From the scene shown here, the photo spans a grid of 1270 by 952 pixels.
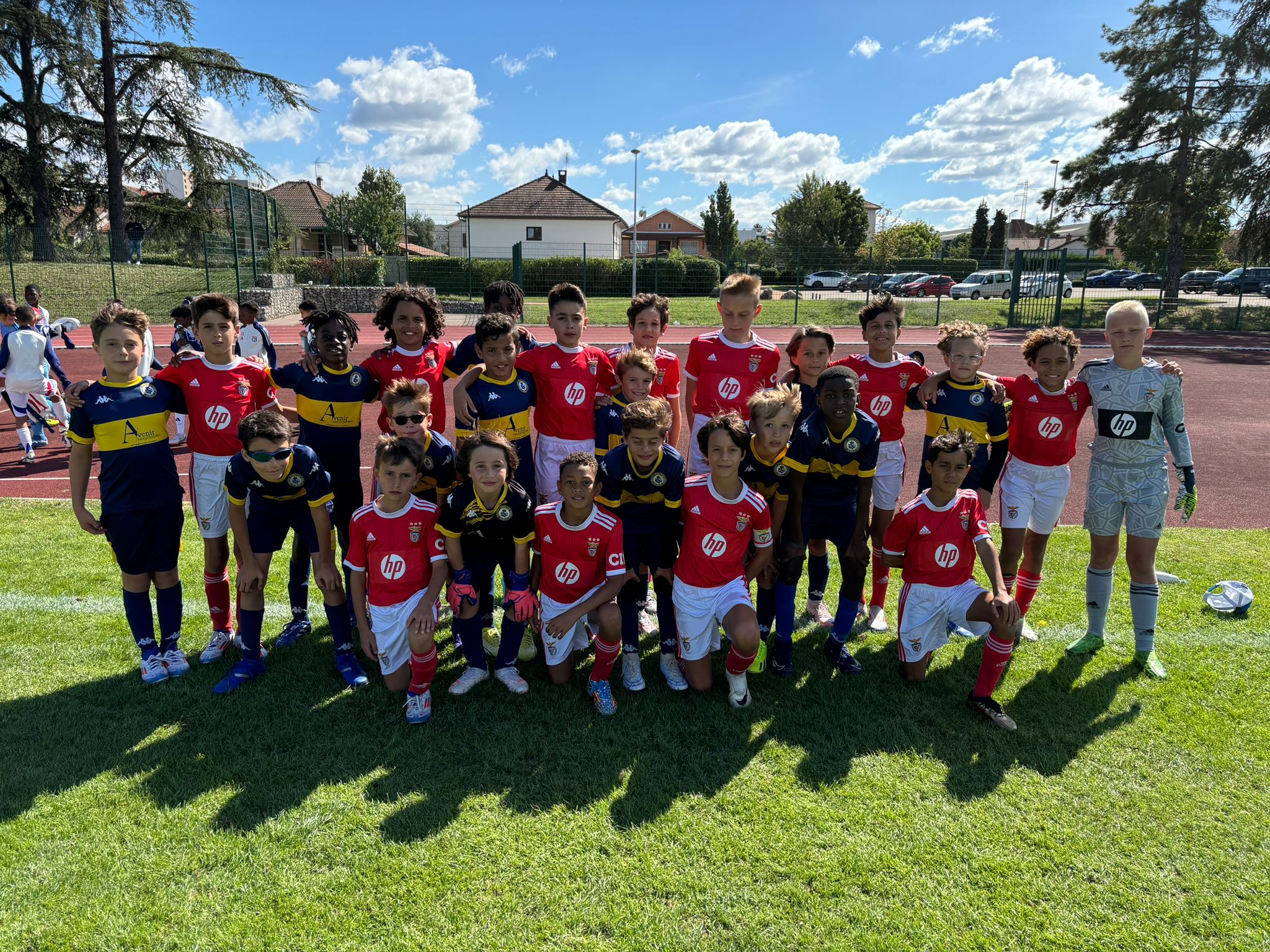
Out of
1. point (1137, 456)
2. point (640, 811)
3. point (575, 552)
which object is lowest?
point (640, 811)

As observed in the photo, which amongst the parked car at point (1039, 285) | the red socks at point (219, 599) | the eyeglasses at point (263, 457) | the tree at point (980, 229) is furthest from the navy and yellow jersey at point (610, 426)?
the tree at point (980, 229)

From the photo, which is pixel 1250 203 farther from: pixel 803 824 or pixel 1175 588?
pixel 803 824

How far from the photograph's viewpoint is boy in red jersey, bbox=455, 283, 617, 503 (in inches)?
185

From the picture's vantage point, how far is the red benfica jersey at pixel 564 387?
475cm

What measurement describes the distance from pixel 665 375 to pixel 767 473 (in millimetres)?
1242

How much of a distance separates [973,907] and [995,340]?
2243cm

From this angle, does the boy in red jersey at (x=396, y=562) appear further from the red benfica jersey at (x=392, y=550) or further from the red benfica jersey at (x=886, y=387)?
the red benfica jersey at (x=886, y=387)

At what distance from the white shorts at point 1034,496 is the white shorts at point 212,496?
457cm

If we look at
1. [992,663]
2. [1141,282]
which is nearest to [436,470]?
[992,663]

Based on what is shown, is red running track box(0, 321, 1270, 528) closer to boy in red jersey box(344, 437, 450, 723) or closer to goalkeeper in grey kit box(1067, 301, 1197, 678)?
goalkeeper in grey kit box(1067, 301, 1197, 678)

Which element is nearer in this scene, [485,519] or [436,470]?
[485,519]

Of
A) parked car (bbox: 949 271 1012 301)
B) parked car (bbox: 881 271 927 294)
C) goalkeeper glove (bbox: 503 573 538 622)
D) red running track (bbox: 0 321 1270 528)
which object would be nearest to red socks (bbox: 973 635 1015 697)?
goalkeeper glove (bbox: 503 573 538 622)

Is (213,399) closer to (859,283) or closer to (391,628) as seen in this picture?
(391,628)

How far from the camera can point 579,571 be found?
3.96 meters
